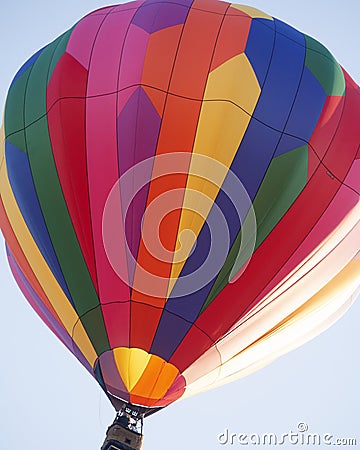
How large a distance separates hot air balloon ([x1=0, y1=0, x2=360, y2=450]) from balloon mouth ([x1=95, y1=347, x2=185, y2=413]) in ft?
0.05

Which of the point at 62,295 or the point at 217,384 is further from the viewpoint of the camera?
the point at 217,384

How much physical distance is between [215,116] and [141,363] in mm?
2419

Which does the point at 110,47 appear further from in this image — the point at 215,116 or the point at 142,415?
the point at 142,415

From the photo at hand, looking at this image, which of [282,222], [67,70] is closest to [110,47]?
[67,70]

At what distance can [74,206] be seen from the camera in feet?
35.0

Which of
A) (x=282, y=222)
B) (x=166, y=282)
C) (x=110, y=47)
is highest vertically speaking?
(x=110, y=47)

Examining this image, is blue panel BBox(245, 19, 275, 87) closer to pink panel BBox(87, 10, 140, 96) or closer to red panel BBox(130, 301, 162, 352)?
pink panel BBox(87, 10, 140, 96)

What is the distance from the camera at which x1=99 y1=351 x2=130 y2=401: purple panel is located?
1054cm

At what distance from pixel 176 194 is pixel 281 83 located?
154 centimetres

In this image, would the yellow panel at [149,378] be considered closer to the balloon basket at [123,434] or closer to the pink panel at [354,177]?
the balloon basket at [123,434]

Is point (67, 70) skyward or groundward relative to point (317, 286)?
skyward

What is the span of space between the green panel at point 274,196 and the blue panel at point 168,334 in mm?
303

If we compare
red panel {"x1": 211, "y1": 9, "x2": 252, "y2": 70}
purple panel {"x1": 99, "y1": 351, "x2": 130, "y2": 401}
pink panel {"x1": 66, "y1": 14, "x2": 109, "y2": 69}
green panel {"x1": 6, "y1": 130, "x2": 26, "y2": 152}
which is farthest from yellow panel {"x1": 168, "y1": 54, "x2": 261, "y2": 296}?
green panel {"x1": 6, "y1": 130, "x2": 26, "y2": 152}

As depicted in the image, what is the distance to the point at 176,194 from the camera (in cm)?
1045
